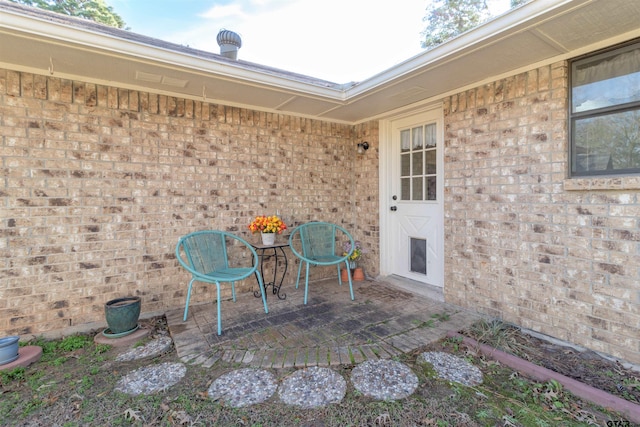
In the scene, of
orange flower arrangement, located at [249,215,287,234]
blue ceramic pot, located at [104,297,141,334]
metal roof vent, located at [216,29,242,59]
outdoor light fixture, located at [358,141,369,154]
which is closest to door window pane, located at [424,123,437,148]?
outdoor light fixture, located at [358,141,369,154]

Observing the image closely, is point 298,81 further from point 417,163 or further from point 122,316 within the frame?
point 122,316

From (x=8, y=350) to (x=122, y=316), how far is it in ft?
2.31

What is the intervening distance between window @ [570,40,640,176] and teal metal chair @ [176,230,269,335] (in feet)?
9.81

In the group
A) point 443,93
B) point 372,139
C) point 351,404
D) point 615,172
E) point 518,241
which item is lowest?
point 351,404

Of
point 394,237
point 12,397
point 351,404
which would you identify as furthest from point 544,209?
point 12,397

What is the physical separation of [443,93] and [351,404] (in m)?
3.06

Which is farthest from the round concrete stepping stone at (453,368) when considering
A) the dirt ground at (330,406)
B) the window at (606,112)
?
the window at (606,112)

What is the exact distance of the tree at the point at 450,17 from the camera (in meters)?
11.6

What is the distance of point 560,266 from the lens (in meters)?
2.47

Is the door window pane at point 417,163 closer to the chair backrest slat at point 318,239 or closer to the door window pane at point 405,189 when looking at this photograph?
the door window pane at point 405,189

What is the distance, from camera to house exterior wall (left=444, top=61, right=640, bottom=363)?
2.19 m

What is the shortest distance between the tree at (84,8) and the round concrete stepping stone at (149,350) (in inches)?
498

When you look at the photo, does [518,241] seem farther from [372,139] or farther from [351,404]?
[372,139]

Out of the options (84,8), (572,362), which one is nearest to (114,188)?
(572,362)
